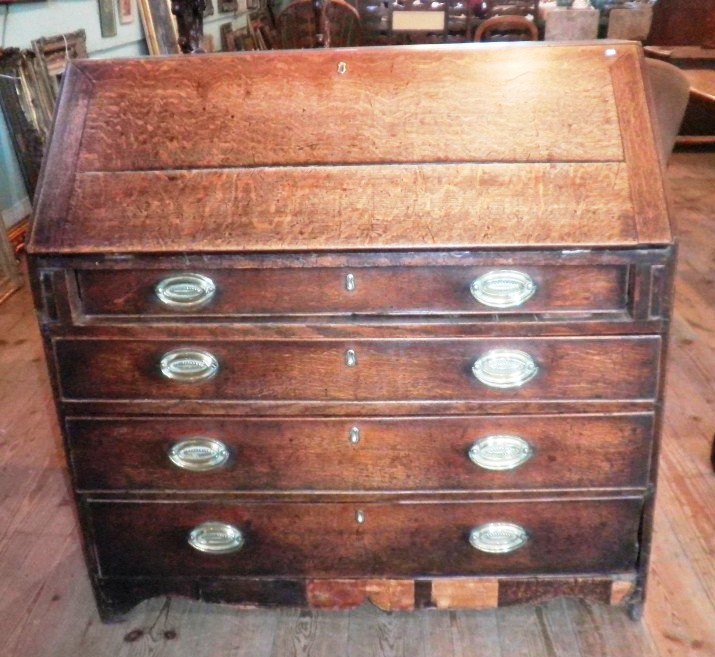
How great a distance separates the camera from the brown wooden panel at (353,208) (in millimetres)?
1400

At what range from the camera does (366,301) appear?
1.47 metres

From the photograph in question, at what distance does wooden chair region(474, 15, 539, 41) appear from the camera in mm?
5801

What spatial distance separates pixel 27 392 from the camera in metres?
2.90

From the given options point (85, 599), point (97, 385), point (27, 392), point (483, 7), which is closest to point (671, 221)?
point (97, 385)

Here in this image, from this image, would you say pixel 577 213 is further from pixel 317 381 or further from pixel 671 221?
pixel 317 381

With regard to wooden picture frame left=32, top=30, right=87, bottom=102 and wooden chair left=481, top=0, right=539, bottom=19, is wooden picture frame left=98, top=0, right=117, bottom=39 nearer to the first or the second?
wooden picture frame left=32, top=30, right=87, bottom=102

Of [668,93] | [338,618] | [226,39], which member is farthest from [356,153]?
[226,39]

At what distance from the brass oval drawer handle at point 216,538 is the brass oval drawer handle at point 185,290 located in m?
0.47

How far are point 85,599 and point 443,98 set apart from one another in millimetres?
1340

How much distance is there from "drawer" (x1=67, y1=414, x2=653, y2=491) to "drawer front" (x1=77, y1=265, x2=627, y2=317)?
0.73ft

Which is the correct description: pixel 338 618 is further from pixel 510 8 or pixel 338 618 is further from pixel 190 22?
pixel 510 8

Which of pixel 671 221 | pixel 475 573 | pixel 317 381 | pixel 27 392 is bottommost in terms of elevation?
pixel 27 392

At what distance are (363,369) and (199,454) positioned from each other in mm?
361

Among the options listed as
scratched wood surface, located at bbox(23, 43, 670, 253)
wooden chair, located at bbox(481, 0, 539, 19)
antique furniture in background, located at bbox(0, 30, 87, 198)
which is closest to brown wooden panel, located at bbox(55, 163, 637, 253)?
scratched wood surface, located at bbox(23, 43, 670, 253)
